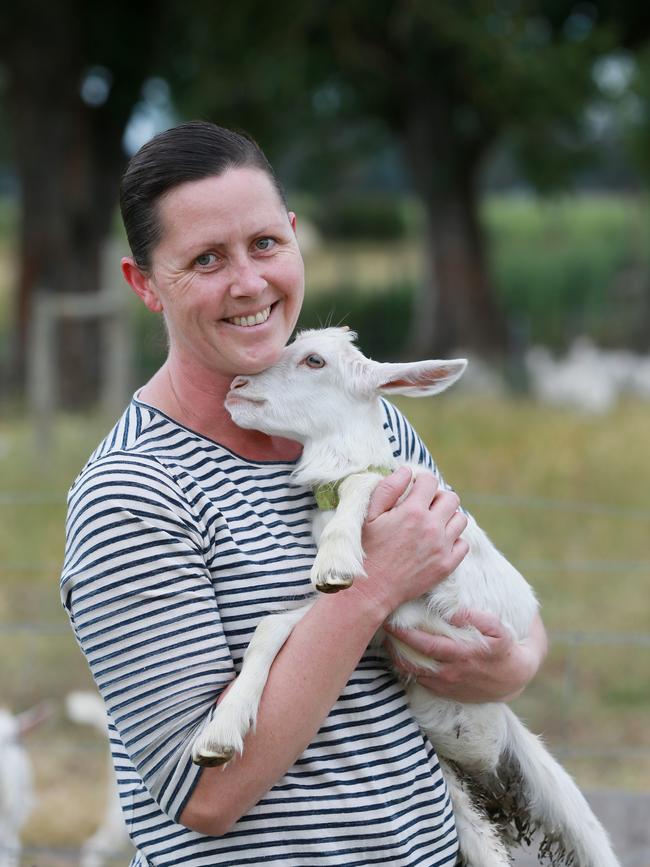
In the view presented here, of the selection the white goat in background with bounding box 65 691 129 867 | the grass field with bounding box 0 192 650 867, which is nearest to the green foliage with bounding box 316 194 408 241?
the grass field with bounding box 0 192 650 867

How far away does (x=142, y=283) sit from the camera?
1959 millimetres

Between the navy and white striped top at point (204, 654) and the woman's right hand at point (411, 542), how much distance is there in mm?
102

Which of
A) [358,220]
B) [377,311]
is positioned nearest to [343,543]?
[377,311]

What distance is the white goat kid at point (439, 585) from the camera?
197 centimetres

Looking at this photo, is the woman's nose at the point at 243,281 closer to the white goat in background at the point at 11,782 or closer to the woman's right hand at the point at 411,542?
the woman's right hand at the point at 411,542

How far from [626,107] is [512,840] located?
11806 millimetres

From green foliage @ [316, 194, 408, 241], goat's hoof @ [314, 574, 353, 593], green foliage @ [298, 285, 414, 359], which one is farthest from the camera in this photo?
green foliage @ [316, 194, 408, 241]

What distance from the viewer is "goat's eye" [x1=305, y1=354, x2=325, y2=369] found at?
221cm

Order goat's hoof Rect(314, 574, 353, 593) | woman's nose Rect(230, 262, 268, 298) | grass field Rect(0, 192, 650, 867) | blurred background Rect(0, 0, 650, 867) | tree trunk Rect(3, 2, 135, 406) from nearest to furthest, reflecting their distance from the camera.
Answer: goat's hoof Rect(314, 574, 353, 593) < woman's nose Rect(230, 262, 268, 298) < grass field Rect(0, 192, 650, 867) < blurred background Rect(0, 0, 650, 867) < tree trunk Rect(3, 2, 135, 406)

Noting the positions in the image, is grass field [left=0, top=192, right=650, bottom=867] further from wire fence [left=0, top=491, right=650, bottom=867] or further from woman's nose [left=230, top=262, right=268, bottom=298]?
woman's nose [left=230, top=262, right=268, bottom=298]

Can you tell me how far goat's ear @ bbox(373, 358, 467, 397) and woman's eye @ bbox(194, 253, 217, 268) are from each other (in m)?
0.44

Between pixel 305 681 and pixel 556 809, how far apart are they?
725 mm

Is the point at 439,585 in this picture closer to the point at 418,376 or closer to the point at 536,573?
the point at 418,376

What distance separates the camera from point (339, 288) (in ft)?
63.5
